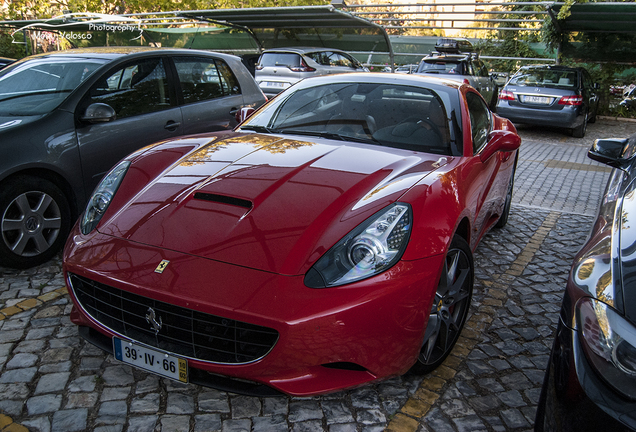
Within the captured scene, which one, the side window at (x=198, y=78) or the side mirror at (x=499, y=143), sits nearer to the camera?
the side mirror at (x=499, y=143)

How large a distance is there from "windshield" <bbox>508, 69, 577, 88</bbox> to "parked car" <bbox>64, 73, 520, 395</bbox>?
33.2ft

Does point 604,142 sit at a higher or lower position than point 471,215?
higher

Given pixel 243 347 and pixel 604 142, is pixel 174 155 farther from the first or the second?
pixel 604 142

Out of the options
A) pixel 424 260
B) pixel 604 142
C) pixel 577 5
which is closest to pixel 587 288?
pixel 424 260

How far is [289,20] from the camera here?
62.3ft

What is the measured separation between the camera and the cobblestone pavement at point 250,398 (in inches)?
90.4

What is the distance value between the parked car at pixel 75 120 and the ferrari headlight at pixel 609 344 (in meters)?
3.63

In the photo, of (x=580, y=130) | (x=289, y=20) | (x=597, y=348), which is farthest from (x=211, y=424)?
(x=289, y=20)

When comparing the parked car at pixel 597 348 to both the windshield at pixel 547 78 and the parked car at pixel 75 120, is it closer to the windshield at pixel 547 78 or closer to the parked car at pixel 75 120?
the parked car at pixel 75 120

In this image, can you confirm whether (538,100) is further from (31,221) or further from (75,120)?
(31,221)

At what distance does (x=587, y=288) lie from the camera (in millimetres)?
Answer: 1789

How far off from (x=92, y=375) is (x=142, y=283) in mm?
813

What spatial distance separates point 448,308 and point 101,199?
1.99 metres

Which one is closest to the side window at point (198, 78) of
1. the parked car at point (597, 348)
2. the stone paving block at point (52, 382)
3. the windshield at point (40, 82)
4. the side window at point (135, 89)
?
the side window at point (135, 89)
